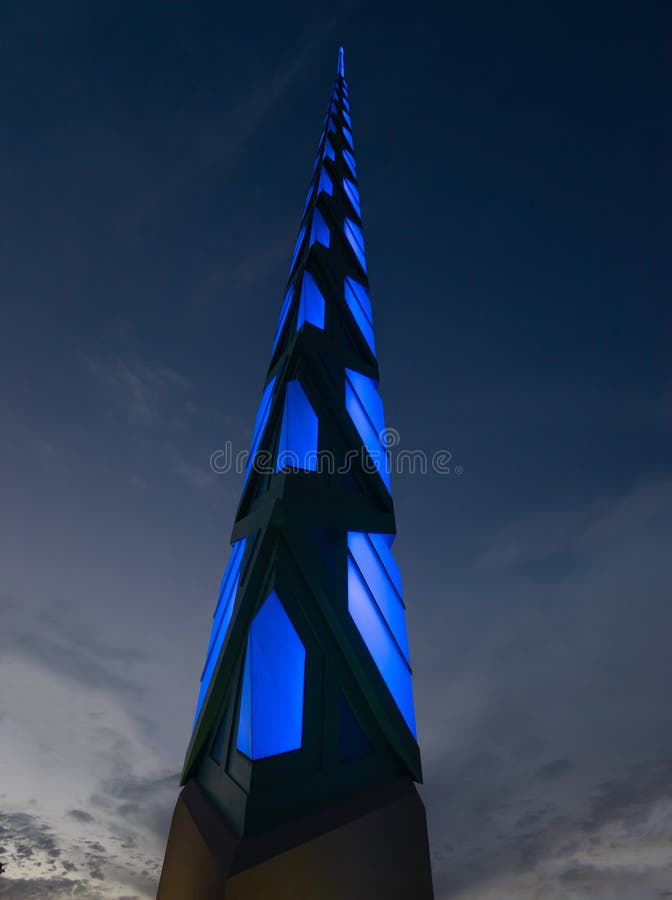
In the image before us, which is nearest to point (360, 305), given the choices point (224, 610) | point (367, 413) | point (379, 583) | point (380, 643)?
point (367, 413)

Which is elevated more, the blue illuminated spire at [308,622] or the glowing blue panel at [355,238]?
the glowing blue panel at [355,238]

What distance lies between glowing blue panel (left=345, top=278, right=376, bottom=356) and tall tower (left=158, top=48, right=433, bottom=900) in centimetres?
475

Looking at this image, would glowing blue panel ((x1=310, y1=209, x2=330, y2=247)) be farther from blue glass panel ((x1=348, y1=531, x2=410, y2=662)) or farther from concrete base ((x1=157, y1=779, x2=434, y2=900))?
concrete base ((x1=157, y1=779, x2=434, y2=900))

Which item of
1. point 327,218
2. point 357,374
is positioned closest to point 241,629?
point 357,374

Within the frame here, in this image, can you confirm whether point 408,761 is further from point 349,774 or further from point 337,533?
point 337,533

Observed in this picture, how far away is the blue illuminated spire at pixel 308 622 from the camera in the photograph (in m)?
7.82

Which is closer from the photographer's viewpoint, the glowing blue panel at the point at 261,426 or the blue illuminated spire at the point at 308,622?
the blue illuminated spire at the point at 308,622

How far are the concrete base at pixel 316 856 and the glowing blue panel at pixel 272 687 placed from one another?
114 cm

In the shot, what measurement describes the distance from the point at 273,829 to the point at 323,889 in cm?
100

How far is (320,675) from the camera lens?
8711 mm

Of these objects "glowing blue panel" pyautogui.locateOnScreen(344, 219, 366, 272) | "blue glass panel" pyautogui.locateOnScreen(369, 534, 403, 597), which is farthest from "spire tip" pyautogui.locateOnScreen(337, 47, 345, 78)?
"blue glass panel" pyautogui.locateOnScreen(369, 534, 403, 597)

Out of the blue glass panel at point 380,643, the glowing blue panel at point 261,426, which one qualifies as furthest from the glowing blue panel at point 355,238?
the blue glass panel at point 380,643

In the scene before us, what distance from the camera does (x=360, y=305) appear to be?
19125 millimetres

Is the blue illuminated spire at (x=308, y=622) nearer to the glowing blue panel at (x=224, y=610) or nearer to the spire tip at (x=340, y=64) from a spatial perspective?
the glowing blue panel at (x=224, y=610)
